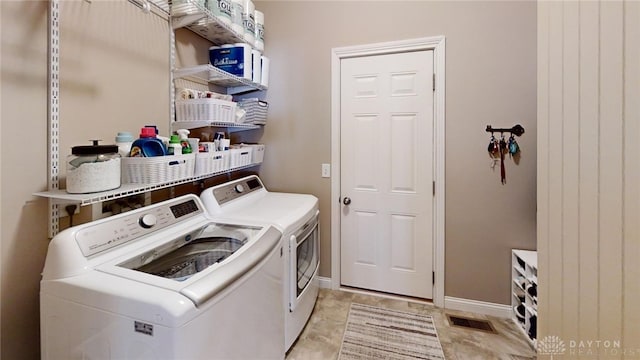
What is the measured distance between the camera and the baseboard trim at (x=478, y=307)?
2176mm

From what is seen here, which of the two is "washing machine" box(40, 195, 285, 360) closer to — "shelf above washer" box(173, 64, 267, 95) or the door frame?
"shelf above washer" box(173, 64, 267, 95)

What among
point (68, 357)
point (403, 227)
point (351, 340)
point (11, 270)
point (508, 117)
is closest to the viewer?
point (68, 357)

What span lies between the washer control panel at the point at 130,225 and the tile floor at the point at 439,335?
1.09 m

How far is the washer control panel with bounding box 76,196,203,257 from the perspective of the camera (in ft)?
3.43

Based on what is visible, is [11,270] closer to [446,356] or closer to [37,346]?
[37,346]

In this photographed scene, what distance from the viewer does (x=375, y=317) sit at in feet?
7.12

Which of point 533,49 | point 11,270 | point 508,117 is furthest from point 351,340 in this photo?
point 533,49

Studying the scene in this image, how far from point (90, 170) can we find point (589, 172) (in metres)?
1.67

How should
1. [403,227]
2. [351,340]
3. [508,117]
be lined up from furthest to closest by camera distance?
[403,227] → [508,117] → [351,340]

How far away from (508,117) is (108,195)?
247 cm

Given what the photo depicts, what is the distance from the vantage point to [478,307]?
223cm

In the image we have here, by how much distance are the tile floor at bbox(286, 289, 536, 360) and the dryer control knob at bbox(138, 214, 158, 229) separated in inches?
44.6

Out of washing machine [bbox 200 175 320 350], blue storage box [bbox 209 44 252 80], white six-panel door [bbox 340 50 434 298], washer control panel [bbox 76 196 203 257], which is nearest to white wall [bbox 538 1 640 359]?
washing machine [bbox 200 175 320 350]

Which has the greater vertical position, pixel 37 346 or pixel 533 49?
pixel 533 49
